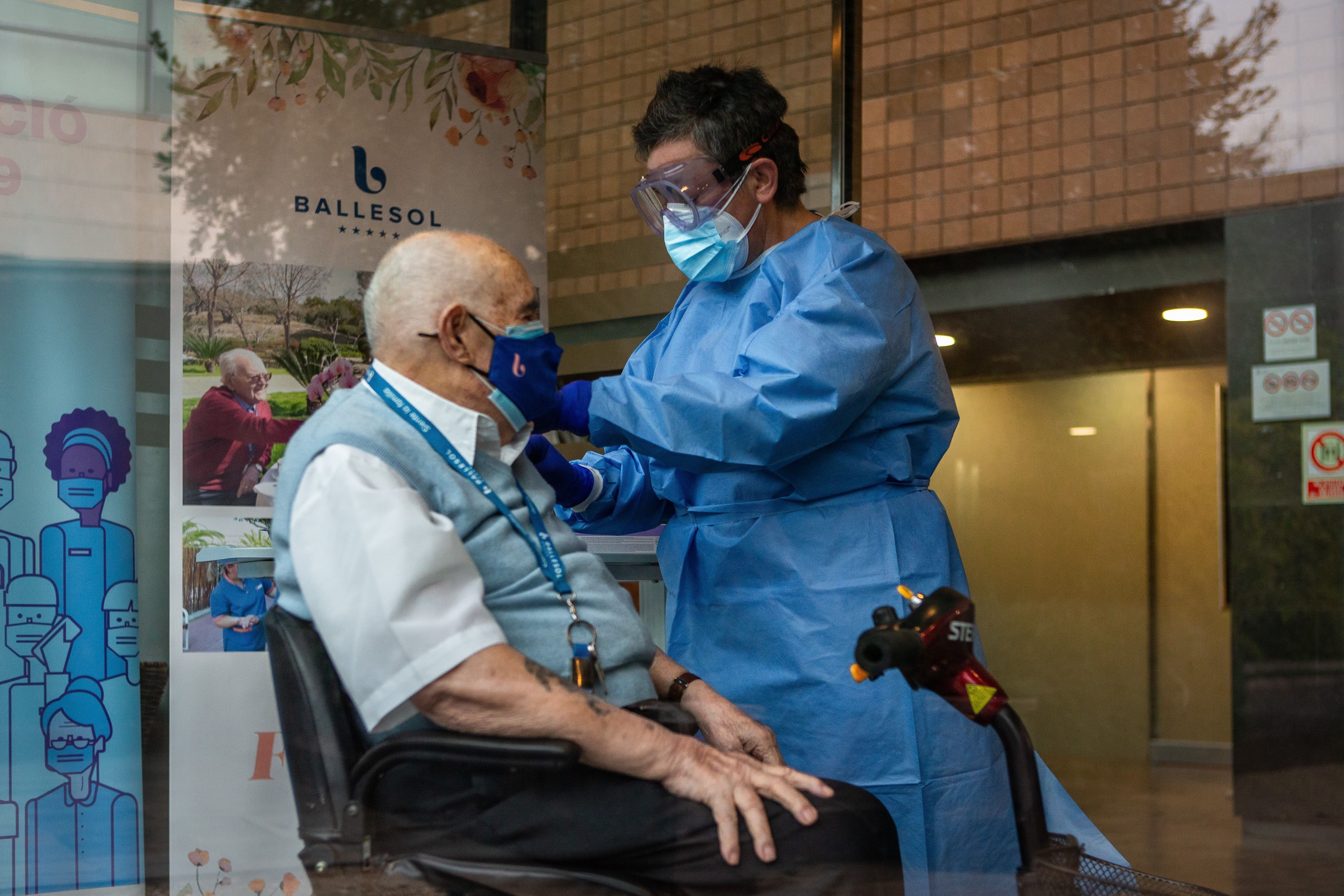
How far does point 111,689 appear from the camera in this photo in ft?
7.49

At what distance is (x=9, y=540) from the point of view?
2172 mm

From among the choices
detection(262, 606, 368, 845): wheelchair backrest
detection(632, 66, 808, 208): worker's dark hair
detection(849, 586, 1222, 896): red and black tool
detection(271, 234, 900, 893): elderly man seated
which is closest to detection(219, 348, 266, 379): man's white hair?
detection(632, 66, 808, 208): worker's dark hair

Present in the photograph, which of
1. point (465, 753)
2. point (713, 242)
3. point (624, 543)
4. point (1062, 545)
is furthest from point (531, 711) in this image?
point (1062, 545)

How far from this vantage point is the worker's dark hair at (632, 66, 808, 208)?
2.14 m

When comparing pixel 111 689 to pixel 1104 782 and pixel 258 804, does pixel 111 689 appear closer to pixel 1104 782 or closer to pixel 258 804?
pixel 258 804

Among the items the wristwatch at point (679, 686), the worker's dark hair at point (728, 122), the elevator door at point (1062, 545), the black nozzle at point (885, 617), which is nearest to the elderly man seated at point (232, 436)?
the worker's dark hair at point (728, 122)

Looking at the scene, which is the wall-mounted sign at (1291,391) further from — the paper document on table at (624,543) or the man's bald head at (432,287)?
the man's bald head at (432,287)

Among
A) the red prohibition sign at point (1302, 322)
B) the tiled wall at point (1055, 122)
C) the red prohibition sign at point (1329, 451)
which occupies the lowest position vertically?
the red prohibition sign at point (1329, 451)

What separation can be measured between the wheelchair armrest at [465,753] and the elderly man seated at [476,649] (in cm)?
3

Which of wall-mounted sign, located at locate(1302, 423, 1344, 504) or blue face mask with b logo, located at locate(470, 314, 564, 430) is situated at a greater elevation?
blue face mask with b logo, located at locate(470, 314, 564, 430)

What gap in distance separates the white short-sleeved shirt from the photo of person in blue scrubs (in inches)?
27.7

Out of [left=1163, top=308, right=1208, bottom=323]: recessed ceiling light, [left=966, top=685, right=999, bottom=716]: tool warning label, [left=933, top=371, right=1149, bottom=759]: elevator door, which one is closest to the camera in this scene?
[left=966, top=685, right=999, bottom=716]: tool warning label

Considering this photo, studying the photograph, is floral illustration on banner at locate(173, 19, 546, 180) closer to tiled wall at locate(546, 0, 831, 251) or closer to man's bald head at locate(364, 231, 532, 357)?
tiled wall at locate(546, 0, 831, 251)

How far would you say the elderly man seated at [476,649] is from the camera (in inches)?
53.1
